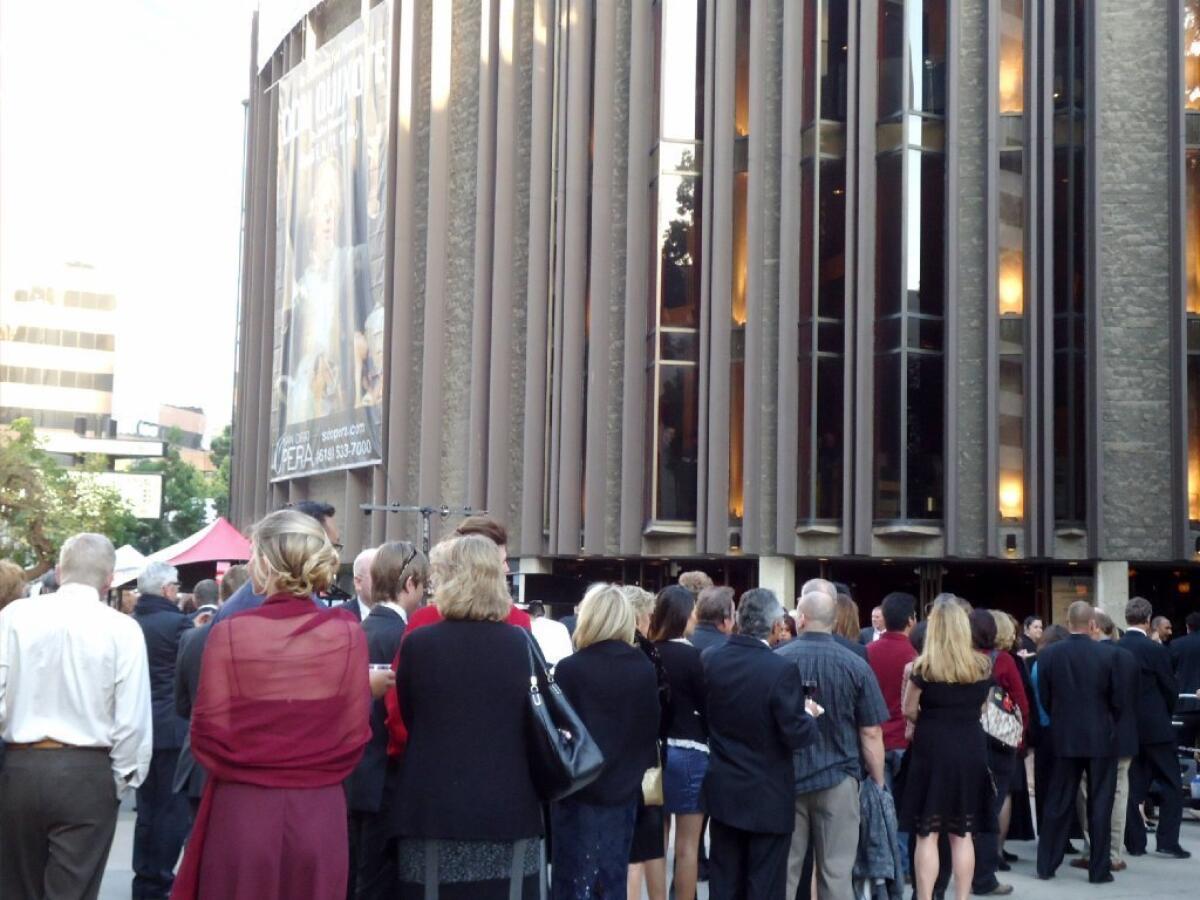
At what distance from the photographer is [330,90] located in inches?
1911

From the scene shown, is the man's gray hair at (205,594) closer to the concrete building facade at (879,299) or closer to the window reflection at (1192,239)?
the concrete building facade at (879,299)

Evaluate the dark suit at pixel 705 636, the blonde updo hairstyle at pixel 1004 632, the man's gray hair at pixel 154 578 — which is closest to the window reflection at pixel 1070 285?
the blonde updo hairstyle at pixel 1004 632

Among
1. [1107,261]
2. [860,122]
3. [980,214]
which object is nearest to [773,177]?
[860,122]

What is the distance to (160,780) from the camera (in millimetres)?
11070

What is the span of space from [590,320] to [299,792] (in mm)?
29284

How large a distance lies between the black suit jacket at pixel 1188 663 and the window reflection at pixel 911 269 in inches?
482

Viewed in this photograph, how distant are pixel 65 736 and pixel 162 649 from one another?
4394 mm

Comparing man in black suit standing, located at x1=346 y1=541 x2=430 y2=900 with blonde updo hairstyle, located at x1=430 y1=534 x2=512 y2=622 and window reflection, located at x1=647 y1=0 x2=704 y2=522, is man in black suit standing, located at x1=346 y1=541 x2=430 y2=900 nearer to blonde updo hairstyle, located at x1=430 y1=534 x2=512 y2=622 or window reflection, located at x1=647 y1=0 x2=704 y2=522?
blonde updo hairstyle, located at x1=430 y1=534 x2=512 y2=622

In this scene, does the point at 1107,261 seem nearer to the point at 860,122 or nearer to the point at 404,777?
the point at 860,122

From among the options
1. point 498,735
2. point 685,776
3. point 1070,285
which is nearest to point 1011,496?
point 1070,285

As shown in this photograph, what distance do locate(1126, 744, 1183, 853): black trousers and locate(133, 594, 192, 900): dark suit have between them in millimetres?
8199

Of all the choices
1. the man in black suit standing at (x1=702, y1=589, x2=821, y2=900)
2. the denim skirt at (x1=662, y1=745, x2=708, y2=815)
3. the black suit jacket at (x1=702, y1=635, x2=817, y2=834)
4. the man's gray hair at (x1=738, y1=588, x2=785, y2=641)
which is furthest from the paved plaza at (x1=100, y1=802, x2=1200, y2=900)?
the man's gray hair at (x1=738, y1=588, x2=785, y2=641)

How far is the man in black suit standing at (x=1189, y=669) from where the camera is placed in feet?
54.0

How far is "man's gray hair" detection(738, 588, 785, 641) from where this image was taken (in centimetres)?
923
